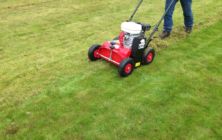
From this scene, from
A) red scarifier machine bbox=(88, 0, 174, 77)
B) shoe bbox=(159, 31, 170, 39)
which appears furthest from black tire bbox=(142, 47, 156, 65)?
shoe bbox=(159, 31, 170, 39)

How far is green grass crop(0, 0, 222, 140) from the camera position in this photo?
3.58 meters

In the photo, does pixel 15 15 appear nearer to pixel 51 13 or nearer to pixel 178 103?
pixel 51 13

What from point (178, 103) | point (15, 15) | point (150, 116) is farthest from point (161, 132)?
point (15, 15)

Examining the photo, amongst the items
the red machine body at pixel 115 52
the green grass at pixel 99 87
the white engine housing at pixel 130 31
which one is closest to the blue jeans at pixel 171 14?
the green grass at pixel 99 87

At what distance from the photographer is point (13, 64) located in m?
5.07

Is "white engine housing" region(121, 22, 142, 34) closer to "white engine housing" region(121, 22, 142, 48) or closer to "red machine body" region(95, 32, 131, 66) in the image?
"white engine housing" region(121, 22, 142, 48)

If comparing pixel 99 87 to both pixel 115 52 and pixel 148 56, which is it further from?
pixel 148 56

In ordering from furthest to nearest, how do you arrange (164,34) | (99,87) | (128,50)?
(164,34) < (128,50) < (99,87)

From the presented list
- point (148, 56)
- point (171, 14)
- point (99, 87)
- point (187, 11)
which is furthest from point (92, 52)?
point (187, 11)

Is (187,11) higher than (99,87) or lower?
higher

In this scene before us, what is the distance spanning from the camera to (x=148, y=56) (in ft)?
16.3

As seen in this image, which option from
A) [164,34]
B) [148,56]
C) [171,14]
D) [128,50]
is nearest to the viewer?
[128,50]

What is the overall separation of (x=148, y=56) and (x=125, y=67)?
25.7 inches

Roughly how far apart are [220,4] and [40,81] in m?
6.11
